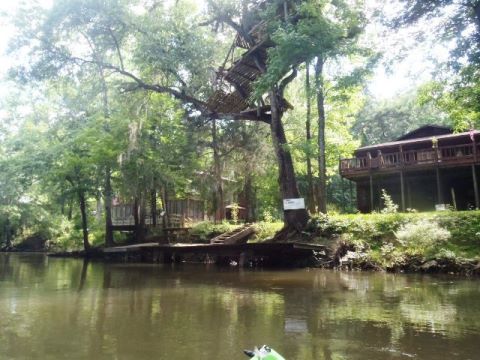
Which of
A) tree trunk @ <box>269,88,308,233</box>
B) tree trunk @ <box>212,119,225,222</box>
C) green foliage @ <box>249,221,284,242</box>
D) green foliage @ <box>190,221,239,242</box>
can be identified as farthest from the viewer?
tree trunk @ <box>212,119,225,222</box>

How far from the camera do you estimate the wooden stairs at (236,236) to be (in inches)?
802

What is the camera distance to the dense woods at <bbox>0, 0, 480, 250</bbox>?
1645 centimetres

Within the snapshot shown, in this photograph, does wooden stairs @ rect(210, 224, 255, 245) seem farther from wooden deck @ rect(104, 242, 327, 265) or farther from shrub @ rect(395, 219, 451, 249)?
shrub @ rect(395, 219, 451, 249)

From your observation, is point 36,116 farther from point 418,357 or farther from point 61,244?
point 418,357

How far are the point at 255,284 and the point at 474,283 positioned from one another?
18.8 feet

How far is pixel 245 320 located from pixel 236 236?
43.6 ft

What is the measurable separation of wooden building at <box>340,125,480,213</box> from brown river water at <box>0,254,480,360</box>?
44.2 ft

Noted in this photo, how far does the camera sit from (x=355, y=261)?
16.0m

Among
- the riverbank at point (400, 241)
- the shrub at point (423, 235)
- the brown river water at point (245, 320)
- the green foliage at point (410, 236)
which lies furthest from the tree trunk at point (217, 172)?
the brown river water at point (245, 320)

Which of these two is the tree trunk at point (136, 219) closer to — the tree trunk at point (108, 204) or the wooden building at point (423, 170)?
the tree trunk at point (108, 204)

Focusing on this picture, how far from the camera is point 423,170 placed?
25578 millimetres

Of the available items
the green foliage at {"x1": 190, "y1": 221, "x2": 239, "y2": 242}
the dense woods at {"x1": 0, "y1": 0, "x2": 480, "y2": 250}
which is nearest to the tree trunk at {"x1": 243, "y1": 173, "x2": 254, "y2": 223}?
the dense woods at {"x1": 0, "y1": 0, "x2": 480, "y2": 250}

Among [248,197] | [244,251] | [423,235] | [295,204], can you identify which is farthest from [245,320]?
[248,197]

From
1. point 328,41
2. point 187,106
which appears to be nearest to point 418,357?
point 328,41
